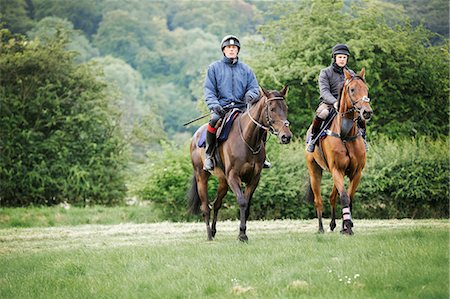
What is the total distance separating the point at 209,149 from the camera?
39.7ft

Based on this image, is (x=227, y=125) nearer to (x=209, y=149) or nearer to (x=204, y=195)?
(x=209, y=149)

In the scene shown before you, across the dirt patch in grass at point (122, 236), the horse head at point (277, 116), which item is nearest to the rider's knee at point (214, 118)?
the horse head at point (277, 116)

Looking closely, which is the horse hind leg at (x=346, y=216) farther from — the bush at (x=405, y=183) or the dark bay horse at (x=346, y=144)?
the bush at (x=405, y=183)

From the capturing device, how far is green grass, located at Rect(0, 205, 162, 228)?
2175 cm

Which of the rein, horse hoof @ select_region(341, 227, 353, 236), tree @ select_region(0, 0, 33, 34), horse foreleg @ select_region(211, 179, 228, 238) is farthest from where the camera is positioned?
tree @ select_region(0, 0, 33, 34)

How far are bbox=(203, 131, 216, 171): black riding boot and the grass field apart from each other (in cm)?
180

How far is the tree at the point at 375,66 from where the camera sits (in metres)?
26.1

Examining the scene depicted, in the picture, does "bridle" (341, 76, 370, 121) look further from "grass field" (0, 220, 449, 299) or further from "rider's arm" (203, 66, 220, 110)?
"rider's arm" (203, 66, 220, 110)

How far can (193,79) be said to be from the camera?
231ft

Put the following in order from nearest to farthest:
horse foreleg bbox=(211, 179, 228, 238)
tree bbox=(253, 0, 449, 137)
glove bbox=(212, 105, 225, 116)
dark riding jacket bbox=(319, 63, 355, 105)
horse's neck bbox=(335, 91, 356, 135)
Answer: glove bbox=(212, 105, 225, 116) < horse's neck bbox=(335, 91, 356, 135) < dark riding jacket bbox=(319, 63, 355, 105) < horse foreleg bbox=(211, 179, 228, 238) < tree bbox=(253, 0, 449, 137)

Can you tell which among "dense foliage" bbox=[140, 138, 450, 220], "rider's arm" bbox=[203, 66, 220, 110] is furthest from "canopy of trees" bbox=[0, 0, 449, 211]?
"rider's arm" bbox=[203, 66, 220, 110]

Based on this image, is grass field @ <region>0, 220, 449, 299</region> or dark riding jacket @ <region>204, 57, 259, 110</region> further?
dark riding jacket @ <region>204, 57, 259, 110</region>

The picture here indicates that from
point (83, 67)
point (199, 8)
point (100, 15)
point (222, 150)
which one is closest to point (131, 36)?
point (100, 15)

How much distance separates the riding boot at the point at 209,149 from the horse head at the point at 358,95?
255cm
